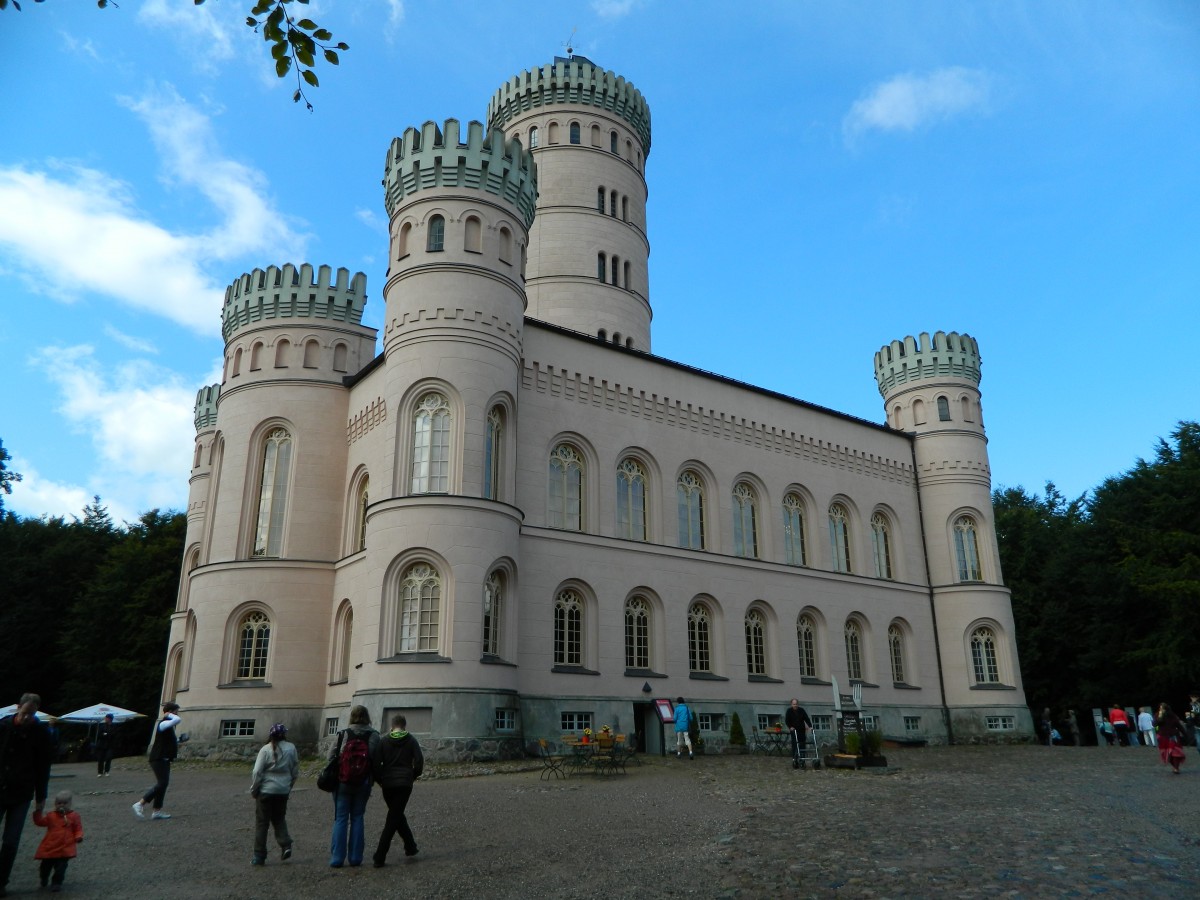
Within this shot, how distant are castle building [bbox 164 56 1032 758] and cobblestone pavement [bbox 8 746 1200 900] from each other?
6717mm

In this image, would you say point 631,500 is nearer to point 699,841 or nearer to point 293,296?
point 293,296

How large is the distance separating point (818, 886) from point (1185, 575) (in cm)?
3351

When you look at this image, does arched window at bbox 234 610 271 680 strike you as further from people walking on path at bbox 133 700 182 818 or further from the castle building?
people walking on path at bbox 133 700 182 818

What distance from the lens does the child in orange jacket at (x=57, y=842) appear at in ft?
29.9

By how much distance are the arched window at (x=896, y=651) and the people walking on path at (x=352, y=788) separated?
95.8ft

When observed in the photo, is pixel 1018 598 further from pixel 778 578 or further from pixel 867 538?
pixel 778 578

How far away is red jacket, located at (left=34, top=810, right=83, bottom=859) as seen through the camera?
29.9 feet

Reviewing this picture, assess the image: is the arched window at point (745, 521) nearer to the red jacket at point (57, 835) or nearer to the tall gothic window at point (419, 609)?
the tall gothic window at point (419, 609)

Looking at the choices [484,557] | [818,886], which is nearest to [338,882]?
[818,886]

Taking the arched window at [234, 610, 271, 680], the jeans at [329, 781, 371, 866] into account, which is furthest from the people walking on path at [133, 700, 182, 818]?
the arched window at [234, 610, 271, 680]

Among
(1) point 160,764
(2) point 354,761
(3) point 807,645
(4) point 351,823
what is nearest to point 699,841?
(4) point 351,823

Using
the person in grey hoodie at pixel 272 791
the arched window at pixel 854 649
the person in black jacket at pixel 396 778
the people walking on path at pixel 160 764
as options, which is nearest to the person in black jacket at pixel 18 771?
the person in grey hoodie at pixel 272 791

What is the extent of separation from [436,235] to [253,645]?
1397cm

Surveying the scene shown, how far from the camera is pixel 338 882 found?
9352 mm
